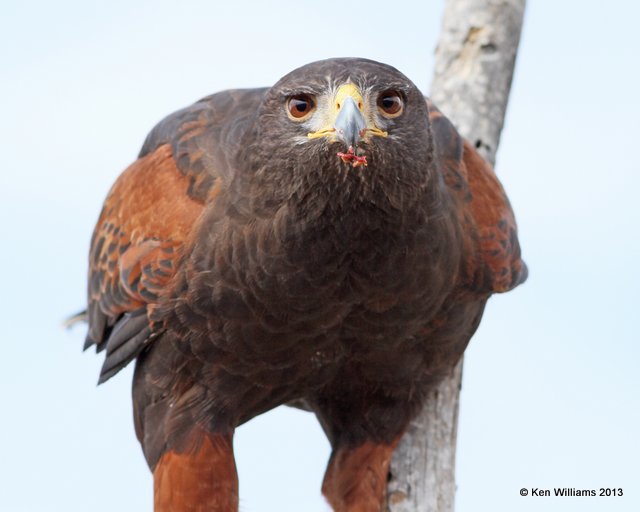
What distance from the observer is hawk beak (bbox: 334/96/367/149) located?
14.9ft

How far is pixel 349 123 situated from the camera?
453 centimetres

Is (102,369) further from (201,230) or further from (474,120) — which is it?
(474,120)

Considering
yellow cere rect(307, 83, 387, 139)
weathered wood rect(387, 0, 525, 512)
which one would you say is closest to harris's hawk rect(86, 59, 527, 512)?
yellow cere rect(307, 83, 387, 139)

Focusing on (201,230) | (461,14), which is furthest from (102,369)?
(461,14)

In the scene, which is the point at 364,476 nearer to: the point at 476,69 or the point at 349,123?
the point at 349,123

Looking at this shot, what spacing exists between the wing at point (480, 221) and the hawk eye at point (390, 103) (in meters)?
0.98

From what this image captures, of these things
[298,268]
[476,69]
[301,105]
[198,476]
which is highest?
[476,69]

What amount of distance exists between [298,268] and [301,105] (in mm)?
773

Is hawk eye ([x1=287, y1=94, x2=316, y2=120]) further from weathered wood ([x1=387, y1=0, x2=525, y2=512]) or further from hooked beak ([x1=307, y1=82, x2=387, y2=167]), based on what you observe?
weathered wood ([x1=387, y1=0, x2=525, y2=512])

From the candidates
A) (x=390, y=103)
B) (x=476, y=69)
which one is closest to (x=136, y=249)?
(x=390, y=103)

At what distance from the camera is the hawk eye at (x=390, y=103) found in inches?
189

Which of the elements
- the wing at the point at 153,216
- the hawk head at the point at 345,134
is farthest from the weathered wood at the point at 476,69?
the hawk head at the point at 345,134

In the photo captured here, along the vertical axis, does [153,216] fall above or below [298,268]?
above

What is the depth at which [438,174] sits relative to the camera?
5.30 meters
